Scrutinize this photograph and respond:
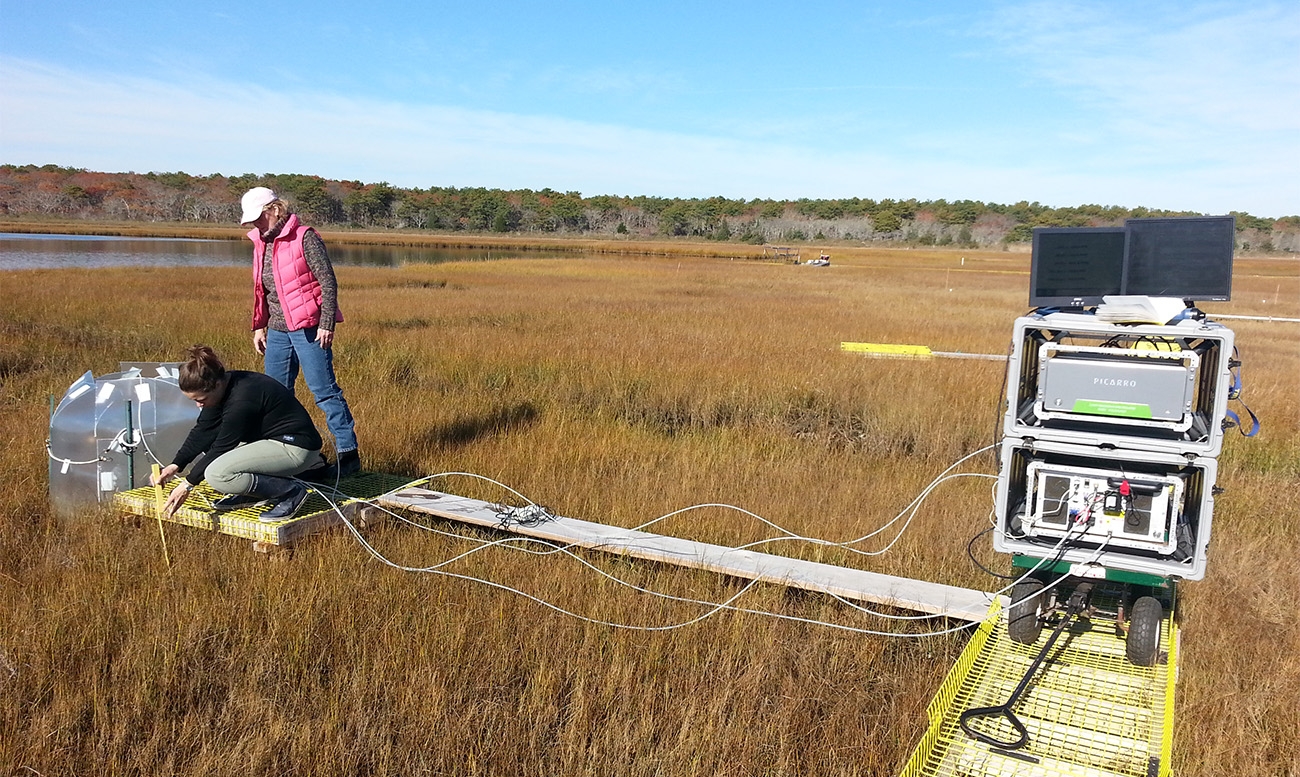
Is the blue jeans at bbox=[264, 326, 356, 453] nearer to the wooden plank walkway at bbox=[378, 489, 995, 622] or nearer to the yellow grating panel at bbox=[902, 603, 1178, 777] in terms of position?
the wooden plank walkway at bbox=[378, 489, 995, 622]

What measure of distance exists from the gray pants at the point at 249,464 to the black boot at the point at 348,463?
0.86 metres

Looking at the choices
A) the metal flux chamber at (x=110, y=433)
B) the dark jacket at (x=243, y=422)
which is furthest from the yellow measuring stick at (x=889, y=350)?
the metal flux chamber at (x=110, y=433)

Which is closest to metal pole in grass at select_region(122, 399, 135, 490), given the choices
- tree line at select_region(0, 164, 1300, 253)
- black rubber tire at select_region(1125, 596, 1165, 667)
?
black rubber tire at select_region(1125, 596, 1165, 667)

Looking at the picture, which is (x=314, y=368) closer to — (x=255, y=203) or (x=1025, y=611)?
(x=255, y=203)

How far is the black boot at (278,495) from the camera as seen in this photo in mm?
4531

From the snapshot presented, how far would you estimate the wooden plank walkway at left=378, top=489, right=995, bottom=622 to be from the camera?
405 centimetres

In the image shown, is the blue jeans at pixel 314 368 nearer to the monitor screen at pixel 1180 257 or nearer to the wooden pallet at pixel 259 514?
the wooden pallet at pixel 259 514

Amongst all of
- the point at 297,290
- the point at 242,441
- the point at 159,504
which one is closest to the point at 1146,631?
the point at 242,441

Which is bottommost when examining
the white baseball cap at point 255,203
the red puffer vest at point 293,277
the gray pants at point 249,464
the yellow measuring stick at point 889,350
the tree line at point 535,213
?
→ the gray pants at point 249,464

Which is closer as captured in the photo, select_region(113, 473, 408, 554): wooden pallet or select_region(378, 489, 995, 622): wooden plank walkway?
select_region(378, 489, 995, 622): wooden plank walkway

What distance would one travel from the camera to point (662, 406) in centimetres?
905

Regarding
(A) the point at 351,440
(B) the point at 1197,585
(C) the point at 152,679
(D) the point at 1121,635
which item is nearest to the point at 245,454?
(A) the point at 351,440

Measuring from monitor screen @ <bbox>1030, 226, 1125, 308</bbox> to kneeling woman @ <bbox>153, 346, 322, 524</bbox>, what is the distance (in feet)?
13.5

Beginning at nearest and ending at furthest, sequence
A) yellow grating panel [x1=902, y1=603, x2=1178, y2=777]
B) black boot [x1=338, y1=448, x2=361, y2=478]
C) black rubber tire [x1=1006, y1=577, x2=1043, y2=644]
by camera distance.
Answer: yellow grating panel [x1=902, y1=603, x2=1178, y2=777], black rubber tire [x1=1006, y1=577, x2=1043, y2=644], black boot [x1=338, y1=448, x2=361, y2=478]
